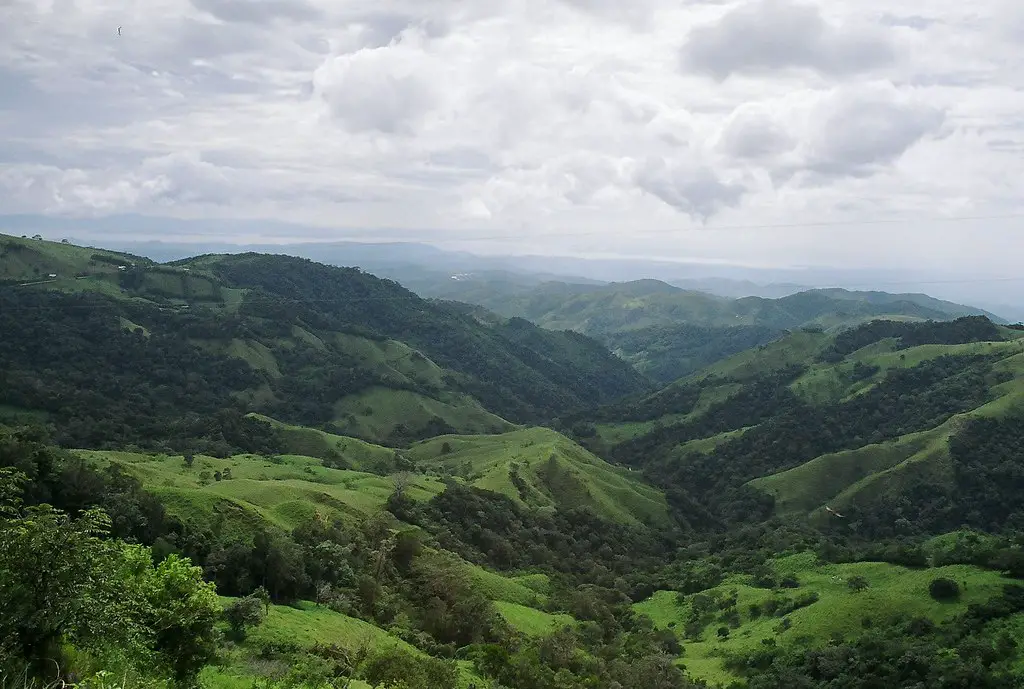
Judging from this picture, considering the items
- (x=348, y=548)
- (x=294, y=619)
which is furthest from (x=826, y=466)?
(x=294, y=619)

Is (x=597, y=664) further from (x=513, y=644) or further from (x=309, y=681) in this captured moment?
(x=309, y=681)

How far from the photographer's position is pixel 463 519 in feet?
258

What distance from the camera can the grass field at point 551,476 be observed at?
332 ft

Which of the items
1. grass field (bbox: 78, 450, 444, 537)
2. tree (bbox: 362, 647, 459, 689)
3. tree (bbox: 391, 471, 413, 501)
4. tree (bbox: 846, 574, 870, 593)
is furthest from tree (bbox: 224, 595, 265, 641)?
tree (bbox: 846, 574, 870, 593)

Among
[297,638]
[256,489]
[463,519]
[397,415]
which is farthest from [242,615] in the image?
[397,415]

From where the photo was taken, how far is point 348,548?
4834 cm

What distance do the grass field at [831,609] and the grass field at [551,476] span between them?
32155 mm

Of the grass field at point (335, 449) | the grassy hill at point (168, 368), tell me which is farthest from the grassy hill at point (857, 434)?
the grass field at point (335, 449)

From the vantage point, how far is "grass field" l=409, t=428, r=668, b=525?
332ft

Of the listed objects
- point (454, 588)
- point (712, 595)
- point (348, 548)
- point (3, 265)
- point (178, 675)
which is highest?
point (3, 265)

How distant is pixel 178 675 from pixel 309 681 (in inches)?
207

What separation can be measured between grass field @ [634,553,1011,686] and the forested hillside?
1.07 ft

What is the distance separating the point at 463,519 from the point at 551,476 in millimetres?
32778

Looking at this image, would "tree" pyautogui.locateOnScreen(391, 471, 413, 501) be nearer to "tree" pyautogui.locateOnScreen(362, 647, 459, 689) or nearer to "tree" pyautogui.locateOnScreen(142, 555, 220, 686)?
"tree" pyautogui.locateOnScreen(362, 647, 459, 689)
